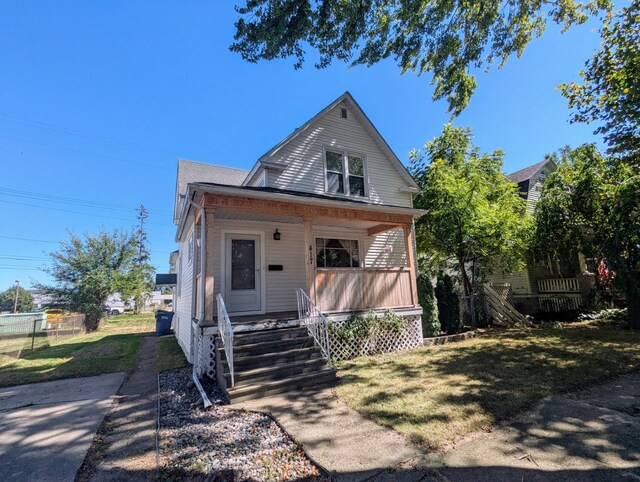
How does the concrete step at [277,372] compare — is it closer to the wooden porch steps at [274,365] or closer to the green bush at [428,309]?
the wooden porch steps at [274,365]

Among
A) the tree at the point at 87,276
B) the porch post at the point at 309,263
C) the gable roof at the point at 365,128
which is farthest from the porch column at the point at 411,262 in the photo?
the tree at the point at 87,276

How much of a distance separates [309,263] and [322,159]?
4.38 metres

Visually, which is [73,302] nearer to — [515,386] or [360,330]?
[360,330]

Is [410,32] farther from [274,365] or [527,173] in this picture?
[527,173]

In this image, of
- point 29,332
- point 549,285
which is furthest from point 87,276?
point 549,285

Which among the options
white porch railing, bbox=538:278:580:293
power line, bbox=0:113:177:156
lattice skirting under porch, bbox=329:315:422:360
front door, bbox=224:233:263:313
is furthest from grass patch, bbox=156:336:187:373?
power line, bbox=0:113:177:156

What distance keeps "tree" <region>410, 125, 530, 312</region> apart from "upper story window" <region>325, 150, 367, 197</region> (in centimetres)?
311

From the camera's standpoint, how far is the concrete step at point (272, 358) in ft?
18.5

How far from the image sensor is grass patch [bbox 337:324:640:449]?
4.04m

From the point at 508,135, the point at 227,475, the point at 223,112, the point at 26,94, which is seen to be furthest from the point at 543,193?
the point at 26,94

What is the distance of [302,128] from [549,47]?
354 inches

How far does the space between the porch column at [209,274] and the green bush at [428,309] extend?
6875 millimetres

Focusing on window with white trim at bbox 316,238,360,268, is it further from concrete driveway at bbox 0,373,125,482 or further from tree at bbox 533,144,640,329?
tree at bbox 533,144,640,329

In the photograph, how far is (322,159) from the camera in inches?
408
